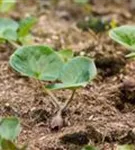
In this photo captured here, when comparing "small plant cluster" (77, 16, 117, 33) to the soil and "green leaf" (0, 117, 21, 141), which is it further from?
"green leaf" (0, 117, 21, 141)

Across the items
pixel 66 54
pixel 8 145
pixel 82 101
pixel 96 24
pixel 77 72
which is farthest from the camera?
pixel 96 24

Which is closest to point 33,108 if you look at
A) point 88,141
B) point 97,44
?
point 88,141

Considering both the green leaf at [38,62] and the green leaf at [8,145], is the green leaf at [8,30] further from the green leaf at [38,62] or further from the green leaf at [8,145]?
the green leaf at [8,145]

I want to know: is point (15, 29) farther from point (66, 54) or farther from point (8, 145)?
point (8, 145)

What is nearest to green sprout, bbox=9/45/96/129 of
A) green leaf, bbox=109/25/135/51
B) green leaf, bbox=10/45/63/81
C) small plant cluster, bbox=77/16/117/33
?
green leaf, bbox=10/45/63/81

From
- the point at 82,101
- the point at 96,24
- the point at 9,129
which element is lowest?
the point at 96,24

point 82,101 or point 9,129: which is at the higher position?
point 9,129

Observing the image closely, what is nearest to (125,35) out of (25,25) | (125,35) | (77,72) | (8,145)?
(125,35)

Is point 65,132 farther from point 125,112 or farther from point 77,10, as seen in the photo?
point 77,10
